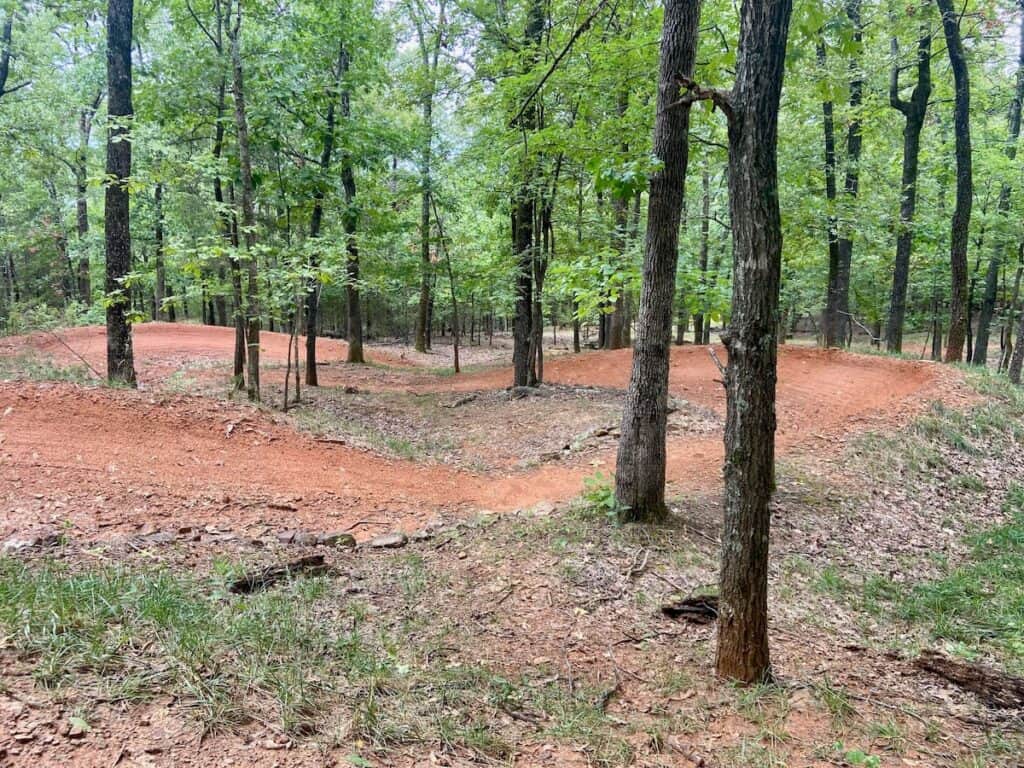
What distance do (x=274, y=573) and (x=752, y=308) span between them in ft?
13.0

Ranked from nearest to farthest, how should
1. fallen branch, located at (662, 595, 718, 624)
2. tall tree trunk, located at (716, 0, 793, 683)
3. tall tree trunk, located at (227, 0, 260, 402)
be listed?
1. tall tree trunk, located at (716, 0, 793, 683)
2. fallen branch, located at (662, 595, 718, 624)
3. tall tree trunk, located at (227, 0, 260, 402)

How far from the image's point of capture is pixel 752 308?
3.00 metres

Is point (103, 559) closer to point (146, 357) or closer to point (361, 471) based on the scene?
point (361, 471)

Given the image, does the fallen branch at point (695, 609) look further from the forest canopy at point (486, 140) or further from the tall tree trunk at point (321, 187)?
the tall tree trunk at point (321, 187)

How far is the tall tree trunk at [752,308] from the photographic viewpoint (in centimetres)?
289

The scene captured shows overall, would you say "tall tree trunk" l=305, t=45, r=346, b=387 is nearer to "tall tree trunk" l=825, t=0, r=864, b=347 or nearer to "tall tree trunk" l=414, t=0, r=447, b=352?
"tall tree trunk" l=414, t=0, r=447, b=352

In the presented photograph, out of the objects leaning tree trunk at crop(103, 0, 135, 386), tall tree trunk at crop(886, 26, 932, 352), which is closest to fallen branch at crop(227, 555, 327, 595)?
leaning tree trunk at crop(103, 0, 135, 386)

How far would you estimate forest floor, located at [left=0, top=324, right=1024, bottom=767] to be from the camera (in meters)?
2.42

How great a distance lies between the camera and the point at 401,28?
13289 mm

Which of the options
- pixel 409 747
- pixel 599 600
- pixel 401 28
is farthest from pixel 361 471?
pixel 401 28

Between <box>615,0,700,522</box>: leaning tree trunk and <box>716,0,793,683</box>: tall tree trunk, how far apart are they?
76.0 inches

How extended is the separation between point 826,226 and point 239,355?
1369cm

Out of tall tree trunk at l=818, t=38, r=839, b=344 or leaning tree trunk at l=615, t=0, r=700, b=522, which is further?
tall tree trunk at l=818, t=38, r=839, b=344

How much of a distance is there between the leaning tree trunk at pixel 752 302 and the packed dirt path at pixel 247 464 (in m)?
3.54
